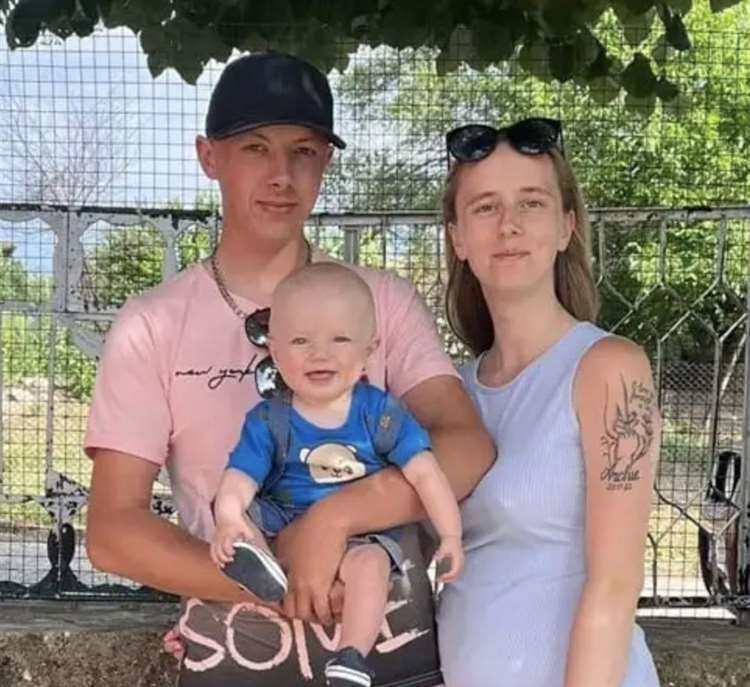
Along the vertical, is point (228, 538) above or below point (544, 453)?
below

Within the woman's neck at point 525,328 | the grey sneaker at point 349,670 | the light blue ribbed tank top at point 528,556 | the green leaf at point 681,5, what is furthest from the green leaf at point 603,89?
the grey sneaker at point 349,670

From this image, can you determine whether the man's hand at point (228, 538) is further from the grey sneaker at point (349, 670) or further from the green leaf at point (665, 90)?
the green leaf at point (665, 90)

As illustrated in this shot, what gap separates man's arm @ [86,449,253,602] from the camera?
5.53 feet

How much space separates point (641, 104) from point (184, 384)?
157 centimetres

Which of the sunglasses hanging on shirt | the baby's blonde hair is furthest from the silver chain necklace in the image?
the baby's blonde hair

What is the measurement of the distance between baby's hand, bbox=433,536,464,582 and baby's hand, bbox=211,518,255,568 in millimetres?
270

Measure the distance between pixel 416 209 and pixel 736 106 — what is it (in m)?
0.81

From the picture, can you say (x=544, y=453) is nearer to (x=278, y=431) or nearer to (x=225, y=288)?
(x=278, y=431)

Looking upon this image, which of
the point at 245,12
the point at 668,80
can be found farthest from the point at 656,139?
the point at 245,12

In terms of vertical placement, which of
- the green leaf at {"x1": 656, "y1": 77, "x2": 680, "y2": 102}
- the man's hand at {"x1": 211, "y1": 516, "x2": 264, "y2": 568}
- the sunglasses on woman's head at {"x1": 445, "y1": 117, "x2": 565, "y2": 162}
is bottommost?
the man's hand at {"x1": 211, "y1": 516, "x2": 264, "y2": 568}

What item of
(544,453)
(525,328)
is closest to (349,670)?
(544,453)

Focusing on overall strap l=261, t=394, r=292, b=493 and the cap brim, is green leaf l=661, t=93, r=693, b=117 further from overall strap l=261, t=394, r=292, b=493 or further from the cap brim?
overall strap l=261, t=394, r=292, b=493

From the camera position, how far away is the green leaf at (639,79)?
287 cm

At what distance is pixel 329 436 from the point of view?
1.69 m
